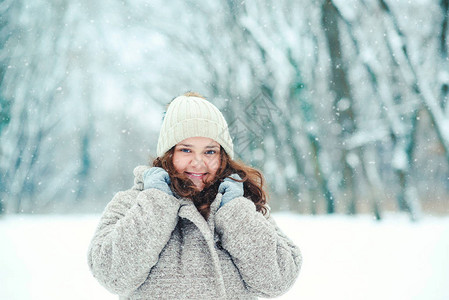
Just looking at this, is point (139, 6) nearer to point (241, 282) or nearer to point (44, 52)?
point (44, 52)

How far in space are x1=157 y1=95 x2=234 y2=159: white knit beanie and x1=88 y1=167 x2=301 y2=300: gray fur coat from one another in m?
0.23

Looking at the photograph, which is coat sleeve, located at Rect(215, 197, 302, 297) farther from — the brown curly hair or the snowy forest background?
the snowy forest background

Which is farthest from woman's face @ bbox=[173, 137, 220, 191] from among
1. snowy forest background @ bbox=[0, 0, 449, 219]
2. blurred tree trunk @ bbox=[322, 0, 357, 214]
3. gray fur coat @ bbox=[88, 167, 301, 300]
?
blurred tree trunk @ bbox=[322, 0, 357, 214]

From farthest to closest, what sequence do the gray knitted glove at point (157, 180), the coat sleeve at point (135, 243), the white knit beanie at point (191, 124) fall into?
the white knit beanie at point (191, 124)
the gray knitted glove at point (157, 180)
the coat sleeve at point (135, 243)

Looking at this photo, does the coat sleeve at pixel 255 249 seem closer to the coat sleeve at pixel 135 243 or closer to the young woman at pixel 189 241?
the young woman at pixel 189 241

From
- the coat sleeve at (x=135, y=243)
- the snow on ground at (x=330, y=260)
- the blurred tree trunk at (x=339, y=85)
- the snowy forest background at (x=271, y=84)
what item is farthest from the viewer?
the blurred tree trunk at (x=339, y=85)

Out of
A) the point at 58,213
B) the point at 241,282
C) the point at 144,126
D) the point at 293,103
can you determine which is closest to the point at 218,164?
the point at 241,282

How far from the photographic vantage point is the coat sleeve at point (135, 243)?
97 cm

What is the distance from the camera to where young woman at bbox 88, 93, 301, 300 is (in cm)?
99

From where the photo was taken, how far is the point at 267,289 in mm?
1047

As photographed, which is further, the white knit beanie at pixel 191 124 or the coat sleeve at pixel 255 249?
the white knit beanie at pixel 191 124

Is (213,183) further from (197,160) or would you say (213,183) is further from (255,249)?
(255,249)

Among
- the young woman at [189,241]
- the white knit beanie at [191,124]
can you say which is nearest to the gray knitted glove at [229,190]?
the young woman at [189,241]

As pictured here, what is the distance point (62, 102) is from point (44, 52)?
0.76 metres
